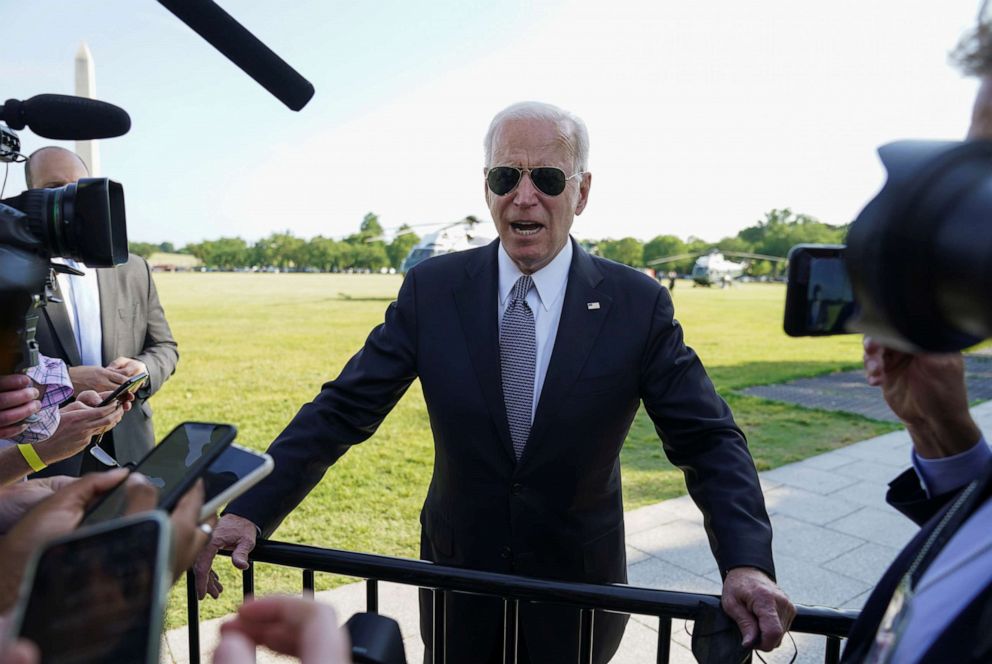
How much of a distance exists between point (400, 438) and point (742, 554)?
267 inches

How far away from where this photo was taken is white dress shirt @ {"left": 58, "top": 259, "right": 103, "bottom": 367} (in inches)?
139

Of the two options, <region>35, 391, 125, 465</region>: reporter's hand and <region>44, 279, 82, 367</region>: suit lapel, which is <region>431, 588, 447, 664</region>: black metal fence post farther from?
<region>44, 279, 82, 367</region>: suit lapel

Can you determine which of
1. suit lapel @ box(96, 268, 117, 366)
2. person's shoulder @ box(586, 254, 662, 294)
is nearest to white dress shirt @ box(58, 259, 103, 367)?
suit lapel @ box(96, 268, 117, 366)

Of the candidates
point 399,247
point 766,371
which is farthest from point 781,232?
point 766,371

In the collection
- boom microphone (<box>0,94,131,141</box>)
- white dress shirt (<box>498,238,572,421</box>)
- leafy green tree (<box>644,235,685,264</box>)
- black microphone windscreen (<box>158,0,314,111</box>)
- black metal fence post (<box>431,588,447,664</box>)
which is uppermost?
leafy green tree (<box>644,235,685,264</box>)

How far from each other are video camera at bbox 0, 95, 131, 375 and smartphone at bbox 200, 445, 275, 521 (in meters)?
0.49

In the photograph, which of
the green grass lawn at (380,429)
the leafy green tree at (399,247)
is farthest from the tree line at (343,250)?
the green grass lawn at (380,429)

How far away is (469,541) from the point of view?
7.11ft

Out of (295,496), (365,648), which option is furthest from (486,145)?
(365,648)

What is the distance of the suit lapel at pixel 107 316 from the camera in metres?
3.61

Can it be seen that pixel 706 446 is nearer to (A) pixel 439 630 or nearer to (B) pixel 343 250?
(A) pixel 439 630

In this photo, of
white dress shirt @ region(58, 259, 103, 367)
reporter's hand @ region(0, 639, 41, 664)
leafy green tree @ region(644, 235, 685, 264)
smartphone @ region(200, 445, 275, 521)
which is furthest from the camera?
leafy green tree @ region(644, 235, 685, 264)

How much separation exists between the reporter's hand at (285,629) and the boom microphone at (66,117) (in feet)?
3.08

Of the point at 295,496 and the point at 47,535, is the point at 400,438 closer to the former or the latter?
the point at 295,496
